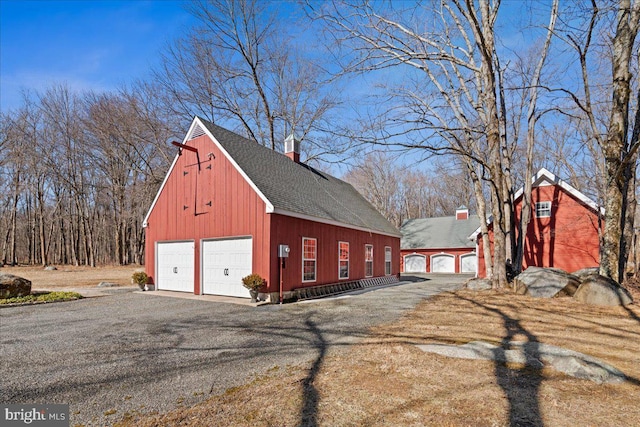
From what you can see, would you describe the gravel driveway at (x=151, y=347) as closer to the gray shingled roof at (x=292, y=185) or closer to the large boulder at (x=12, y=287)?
the large boulder at (x=12, y=287)

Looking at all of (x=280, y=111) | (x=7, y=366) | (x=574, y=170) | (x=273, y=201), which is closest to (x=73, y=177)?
(x=280, y=111)

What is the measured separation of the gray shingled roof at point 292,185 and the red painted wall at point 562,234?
8.29 meters

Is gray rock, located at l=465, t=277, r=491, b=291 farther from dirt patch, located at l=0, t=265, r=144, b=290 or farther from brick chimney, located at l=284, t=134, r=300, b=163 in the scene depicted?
dirt patch, located at l=0, t=265, r=144, b=290

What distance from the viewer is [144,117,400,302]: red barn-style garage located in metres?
11.1

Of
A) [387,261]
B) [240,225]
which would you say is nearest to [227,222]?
[240,225]

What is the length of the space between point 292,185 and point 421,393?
10.8 metres

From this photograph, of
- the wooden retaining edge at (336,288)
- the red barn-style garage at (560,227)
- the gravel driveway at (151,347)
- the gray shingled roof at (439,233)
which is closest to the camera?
the gravel driveway at (151,347)

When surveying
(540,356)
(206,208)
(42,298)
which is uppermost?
(206,208)

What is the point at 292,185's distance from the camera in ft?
45.4

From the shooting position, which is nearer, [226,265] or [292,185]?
[226,265]

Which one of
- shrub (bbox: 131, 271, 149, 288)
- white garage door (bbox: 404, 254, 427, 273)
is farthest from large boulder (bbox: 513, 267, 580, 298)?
white garage door (bbox: 404, 254, 427, 273)

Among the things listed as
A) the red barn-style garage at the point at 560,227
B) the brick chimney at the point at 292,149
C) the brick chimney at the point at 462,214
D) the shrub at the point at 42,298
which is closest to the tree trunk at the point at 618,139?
the red barn-style garage at the point at 560,227

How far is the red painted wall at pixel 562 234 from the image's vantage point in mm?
18562

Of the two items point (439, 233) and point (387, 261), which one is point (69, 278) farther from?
point (439, 233)
